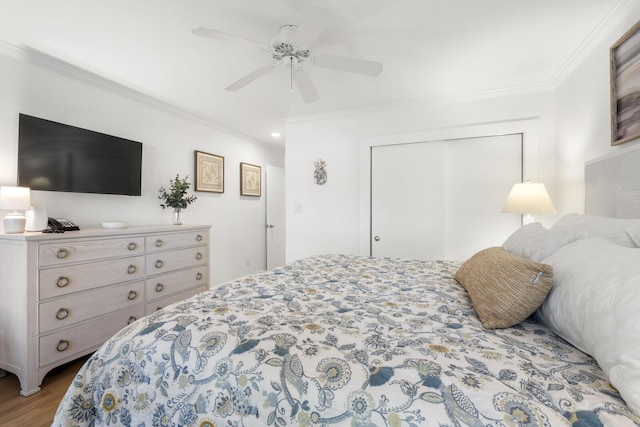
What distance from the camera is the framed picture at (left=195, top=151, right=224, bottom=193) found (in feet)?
12.3

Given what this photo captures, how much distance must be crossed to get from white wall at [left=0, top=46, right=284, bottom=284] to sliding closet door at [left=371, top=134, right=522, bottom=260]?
7.21 ft

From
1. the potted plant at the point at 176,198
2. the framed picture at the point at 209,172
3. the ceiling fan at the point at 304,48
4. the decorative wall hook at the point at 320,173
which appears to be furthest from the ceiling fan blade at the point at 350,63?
the framed picture at the point at 209,172

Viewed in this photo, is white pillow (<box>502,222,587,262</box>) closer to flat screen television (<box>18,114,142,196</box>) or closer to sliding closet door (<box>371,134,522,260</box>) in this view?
sliding closet door (<box>371,134,522,260</box>)

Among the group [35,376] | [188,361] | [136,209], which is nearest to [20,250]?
[35,376]

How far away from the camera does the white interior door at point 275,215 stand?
5195mm

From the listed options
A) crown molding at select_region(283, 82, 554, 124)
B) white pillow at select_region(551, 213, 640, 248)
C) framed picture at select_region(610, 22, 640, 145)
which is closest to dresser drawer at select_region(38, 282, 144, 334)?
crown molding at select_region(283, 82, 554, 124)

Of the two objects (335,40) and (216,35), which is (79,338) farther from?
(335,40)

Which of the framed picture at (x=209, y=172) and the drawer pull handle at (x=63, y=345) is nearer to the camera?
the drawer pull handle at (x=63, y=345)

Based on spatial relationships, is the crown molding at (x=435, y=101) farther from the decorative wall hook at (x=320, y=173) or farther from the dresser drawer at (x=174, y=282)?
the dresser drawer at (x=174, y=282)

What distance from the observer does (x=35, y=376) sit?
1.84m

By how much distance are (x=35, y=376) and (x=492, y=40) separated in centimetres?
379

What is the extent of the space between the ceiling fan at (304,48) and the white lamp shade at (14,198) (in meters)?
1.58

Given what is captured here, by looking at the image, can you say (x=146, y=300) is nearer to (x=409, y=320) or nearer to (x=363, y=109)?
(x=409, y=320)

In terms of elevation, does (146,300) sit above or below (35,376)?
above
